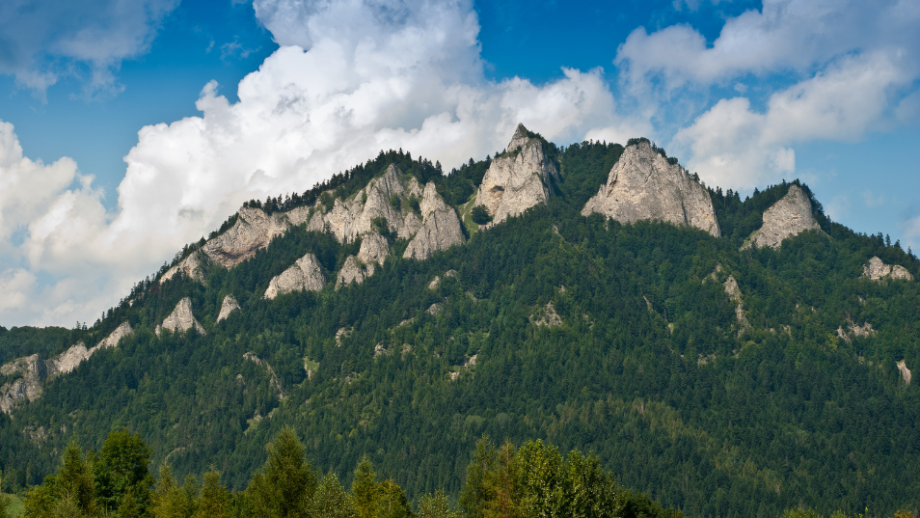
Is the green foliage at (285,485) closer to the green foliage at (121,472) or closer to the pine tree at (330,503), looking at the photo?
the pine tree at (330,503)

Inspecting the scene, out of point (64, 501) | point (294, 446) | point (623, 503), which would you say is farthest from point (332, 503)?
point (623, 503)

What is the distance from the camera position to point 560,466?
10212 cm

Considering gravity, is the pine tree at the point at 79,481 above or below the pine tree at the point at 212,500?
above

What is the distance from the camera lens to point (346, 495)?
332ft

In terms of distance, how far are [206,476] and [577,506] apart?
4374 centimetres

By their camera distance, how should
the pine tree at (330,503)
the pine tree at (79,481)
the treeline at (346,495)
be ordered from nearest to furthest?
the pine tree at (330,503), the pine tree at (79,481), the treeline at (346,495)

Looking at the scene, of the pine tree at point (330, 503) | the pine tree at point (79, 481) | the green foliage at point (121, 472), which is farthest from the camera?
the green foliage at point (121, 472)

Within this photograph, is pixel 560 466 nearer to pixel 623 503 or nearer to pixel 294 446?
pixel 623 503

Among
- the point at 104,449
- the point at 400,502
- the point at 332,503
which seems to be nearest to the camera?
the point at 332,503

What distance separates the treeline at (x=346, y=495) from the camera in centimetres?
9488

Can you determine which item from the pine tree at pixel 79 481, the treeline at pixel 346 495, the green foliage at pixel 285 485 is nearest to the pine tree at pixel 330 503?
the treeline at pixel 346 495

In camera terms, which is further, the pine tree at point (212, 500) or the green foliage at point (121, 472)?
the green foliage at point (121, 472)

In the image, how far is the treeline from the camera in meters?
94.9

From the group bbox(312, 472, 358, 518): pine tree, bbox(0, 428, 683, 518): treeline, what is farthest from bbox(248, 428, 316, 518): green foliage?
bbox(312, 472, 358, 518): pine tree
